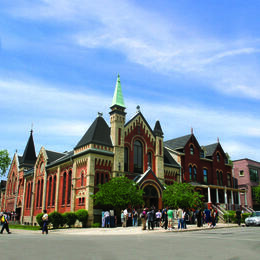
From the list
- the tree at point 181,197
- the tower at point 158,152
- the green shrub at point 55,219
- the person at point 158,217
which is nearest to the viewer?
the person at point 158,217

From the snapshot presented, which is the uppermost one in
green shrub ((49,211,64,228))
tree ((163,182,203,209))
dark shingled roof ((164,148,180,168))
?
dark shingled roof ((164,148,180,168))

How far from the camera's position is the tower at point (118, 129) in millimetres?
34906

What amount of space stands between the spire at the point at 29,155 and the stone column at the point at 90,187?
79.9 ft

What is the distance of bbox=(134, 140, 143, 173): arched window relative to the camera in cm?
3748

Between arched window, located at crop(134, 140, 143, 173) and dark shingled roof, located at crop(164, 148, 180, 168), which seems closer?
arched window, located at crop(134, 140, 143, 173)

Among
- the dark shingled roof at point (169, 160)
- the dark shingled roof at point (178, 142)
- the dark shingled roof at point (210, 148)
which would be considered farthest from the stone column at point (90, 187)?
the dark shingled roof at point (210, 148)

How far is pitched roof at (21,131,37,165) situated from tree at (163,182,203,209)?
2888 centimetres

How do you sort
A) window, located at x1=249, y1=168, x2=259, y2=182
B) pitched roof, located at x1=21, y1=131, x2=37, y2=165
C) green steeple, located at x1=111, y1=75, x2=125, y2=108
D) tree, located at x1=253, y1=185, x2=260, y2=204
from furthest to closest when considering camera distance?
window, located at x1=249, y1=168, x2=259, y2=182 < pitched roof, located at x1=21, y1=131, x2=37, y2=165 < tree, located at x1=253, y1=185, x2=260, y2=204 < green steeple, located at x1=111, y1=75, x2=125, y2=108

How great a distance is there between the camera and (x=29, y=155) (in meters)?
55.0

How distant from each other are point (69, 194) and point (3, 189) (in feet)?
107

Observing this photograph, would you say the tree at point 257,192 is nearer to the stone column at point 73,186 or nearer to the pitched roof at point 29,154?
the stone column at point 73,186

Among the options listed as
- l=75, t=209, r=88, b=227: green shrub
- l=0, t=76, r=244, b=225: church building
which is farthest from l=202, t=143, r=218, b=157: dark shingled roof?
l=75, t=209, r=88, b=227: green shrub

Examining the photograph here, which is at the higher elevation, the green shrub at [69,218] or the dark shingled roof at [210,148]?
the dark shingled roof at [210,148]

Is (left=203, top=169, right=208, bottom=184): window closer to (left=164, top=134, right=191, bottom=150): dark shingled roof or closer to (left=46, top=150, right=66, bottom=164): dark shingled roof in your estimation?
(left=164, top=134, right=191, bottom=150): dark shingled roof
